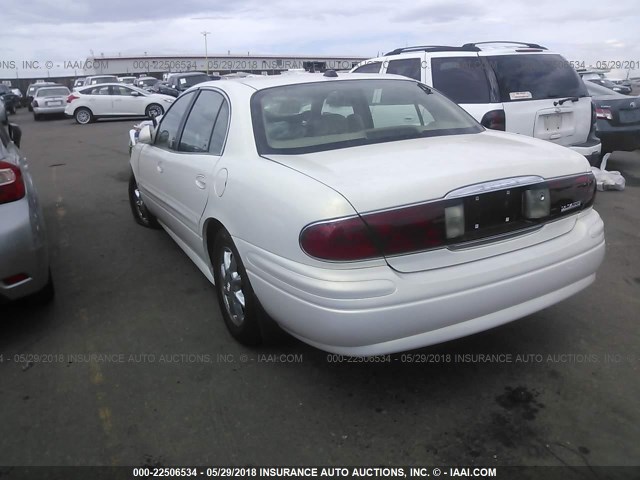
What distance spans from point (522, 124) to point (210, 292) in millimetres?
3729

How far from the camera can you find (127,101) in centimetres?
2097

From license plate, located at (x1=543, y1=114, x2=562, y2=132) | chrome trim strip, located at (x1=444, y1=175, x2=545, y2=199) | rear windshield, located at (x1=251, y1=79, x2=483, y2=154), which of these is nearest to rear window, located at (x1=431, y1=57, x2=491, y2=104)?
license plate, located at (x1=543, y1=114, x2=562, y2=132)

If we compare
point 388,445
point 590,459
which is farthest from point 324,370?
point 590,459

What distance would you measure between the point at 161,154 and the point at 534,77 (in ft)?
13.3

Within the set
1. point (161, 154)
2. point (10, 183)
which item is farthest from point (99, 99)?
point (10, 183)

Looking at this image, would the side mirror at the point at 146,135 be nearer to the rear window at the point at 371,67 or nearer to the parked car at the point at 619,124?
the rear window at the point at 371,67

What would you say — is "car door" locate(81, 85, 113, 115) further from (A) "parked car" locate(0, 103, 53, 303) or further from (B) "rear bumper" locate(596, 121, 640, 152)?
(A) "parked car" locate(0, 103, 53, 303)

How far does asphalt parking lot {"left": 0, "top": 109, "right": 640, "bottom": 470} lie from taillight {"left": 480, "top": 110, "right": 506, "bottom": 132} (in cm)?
201

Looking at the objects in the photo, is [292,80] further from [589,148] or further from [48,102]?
[48,102]

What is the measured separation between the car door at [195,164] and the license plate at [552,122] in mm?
3812

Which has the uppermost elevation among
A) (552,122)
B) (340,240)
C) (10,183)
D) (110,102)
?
(110,102)

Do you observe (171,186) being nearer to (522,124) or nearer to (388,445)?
(388,445)

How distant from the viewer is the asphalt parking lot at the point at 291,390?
2.36 meters

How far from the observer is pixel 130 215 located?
6.32m
